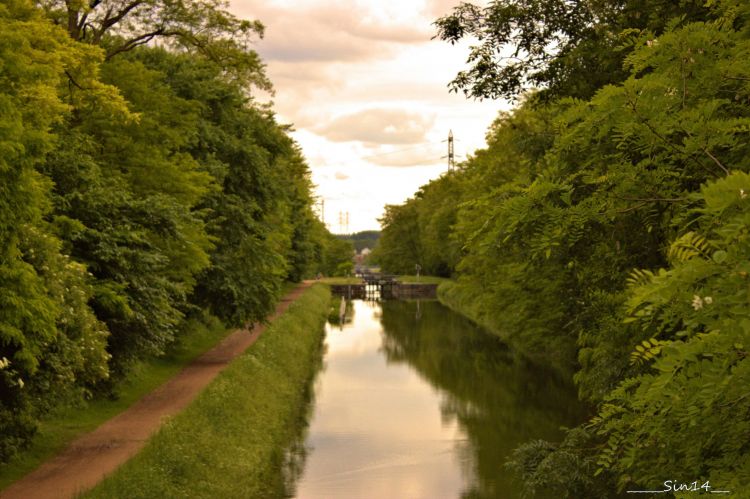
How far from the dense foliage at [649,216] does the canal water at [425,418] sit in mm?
6312

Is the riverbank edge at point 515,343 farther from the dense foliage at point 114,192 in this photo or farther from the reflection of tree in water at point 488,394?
the dense foliage at point 114,192

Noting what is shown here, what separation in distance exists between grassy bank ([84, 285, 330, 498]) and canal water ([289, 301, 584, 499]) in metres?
0.90

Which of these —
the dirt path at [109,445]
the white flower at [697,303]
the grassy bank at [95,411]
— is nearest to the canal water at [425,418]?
the dirt path at [109,445]

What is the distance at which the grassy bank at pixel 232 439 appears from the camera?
15.4m

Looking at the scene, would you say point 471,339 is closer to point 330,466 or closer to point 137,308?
point 330,466

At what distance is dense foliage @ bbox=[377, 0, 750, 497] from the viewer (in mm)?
5023

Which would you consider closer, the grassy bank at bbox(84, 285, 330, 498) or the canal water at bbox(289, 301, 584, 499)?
the grassy bank at bbox(84, 285, 330, 498)

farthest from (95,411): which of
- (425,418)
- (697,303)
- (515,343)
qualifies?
(515,343)

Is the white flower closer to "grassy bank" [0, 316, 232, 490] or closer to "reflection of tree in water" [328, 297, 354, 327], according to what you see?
"grassy bank" [0, 316, 232, 490]

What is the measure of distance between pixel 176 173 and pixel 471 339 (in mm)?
29388

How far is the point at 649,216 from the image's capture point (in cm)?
834

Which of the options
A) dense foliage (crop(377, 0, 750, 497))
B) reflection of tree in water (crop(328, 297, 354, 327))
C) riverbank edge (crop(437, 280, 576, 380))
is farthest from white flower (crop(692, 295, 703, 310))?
reflection of tree in water (crop(328, 297, 354, 327))

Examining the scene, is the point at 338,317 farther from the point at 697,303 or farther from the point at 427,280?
the point at 697,303

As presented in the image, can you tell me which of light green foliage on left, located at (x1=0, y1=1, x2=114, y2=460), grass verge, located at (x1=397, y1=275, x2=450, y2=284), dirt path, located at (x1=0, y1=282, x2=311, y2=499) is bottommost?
dirt path, located at (x1=0, y1=282, x2=311, y2=499)
